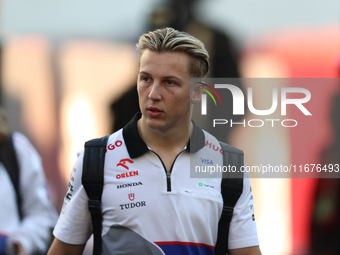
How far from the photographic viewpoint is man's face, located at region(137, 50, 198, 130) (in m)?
2.09

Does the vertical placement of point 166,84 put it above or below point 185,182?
above

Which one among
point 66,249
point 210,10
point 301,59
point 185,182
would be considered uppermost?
point 210,10

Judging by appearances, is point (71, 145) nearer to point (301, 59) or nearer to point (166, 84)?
point (301, 59)

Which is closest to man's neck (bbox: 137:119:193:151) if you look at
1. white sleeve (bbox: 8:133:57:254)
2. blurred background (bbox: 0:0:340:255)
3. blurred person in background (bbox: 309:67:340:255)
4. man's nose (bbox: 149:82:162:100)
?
man's nose (bbox: 149:82:162:100)

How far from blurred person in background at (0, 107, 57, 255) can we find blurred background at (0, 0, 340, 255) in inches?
59.6

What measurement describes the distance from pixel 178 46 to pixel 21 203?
2049 millimetres

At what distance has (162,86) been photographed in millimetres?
2100

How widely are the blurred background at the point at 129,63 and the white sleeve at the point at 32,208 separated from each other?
1.50 m

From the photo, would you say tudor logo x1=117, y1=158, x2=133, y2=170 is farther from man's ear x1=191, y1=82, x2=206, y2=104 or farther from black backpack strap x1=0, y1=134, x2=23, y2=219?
black backpack strap x1=0, y1=134, x2=23, y2=219

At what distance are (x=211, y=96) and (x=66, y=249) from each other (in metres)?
1.08

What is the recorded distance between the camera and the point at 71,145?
5395 mm

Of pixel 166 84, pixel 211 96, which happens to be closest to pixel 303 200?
pixel 211 96

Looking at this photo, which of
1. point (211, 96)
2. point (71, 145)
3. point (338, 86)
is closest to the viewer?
point (211, 96)

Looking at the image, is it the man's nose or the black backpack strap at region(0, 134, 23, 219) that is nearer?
the man's nose
